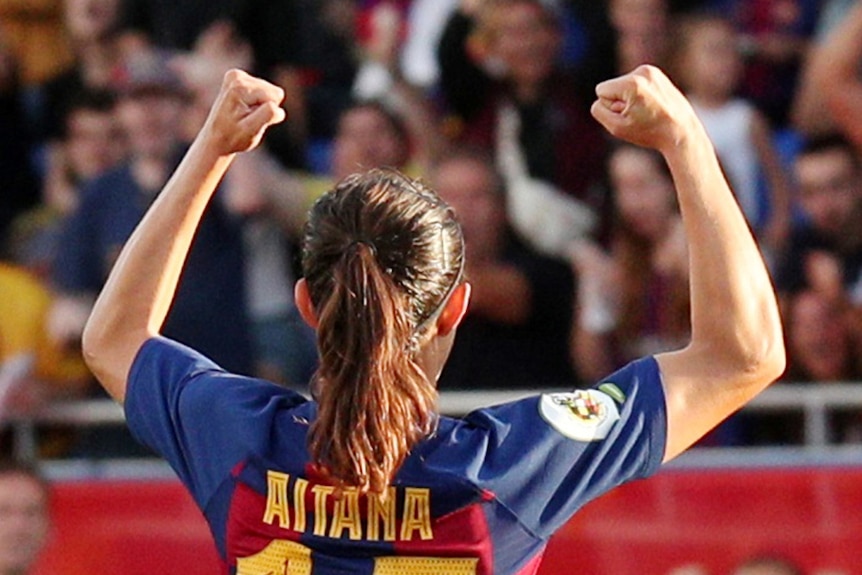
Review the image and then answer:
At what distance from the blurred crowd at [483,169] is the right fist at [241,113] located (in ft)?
11.1

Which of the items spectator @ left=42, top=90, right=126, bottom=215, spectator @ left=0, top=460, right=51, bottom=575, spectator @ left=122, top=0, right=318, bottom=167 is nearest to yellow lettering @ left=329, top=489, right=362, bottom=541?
spectator @ left=0, top=460, right=51, bottom=575

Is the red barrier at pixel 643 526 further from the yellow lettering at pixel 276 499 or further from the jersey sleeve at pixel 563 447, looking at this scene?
the yellow lettering at pixel 276 499

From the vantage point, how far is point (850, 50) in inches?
222

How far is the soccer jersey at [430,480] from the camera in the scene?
6.91 feet

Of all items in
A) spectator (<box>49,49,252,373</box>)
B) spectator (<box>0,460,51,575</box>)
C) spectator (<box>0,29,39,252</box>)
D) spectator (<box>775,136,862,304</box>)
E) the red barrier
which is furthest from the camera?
spectator (<box>0,29,39,252</box>)

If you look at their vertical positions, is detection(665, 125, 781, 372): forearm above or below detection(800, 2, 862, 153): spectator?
above

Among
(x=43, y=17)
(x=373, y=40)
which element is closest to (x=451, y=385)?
(x=373, y=40)

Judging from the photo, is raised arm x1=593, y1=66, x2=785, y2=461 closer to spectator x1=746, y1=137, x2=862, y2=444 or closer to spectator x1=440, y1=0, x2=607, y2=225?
spectator x1=746, y1=137, x2=862, y2=444

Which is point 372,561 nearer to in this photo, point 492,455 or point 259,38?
point 492,455

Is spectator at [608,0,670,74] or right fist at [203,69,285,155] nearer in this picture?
right fist at [203,69,285,155]

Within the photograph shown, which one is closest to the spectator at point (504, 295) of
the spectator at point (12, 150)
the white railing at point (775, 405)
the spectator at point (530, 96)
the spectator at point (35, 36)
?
the white railing at point (775, 405)

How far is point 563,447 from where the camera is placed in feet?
7.00

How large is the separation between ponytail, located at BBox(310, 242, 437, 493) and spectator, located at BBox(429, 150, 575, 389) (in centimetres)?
356

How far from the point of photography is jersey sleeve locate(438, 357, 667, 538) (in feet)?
6.96
